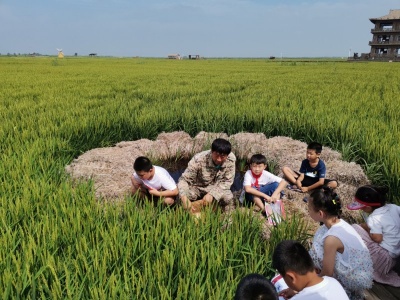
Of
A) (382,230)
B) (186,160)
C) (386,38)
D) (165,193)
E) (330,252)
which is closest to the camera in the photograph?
(330,252)

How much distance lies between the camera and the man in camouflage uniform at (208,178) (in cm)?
335

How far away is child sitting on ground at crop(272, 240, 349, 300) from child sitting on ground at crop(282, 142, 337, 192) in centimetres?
212

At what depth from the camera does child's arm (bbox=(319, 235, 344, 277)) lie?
1.93 meters

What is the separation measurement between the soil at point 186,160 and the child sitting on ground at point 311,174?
0.12 meters

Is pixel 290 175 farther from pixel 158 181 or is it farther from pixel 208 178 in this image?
pixel 158 181

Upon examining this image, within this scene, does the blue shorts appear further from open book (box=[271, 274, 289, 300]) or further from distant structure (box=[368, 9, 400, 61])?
distant structure (box=[368, 9, 400, 61])

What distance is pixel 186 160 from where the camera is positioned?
187 inches

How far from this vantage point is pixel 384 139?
13.1 feet

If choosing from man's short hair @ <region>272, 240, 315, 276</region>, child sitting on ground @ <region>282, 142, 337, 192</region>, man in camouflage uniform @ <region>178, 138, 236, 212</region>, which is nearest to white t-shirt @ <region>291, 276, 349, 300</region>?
man's short hair @ <region>272, 240, 315, 276</region>

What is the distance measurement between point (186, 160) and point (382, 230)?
292cm

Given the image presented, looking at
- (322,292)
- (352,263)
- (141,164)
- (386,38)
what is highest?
(386,38)

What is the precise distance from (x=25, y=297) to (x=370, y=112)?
5983 mm

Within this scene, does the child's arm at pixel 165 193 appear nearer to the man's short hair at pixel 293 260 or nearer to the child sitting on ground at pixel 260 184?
the child sitting on ground at pixel 260 184

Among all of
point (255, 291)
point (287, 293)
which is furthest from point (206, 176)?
point (255, 291)
